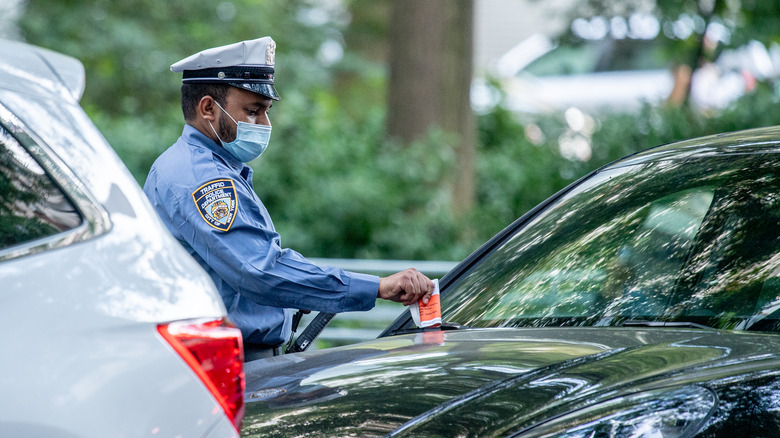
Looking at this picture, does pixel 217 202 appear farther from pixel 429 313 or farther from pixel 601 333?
pixel 601 333

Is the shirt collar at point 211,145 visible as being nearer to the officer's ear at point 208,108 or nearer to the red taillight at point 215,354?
the officer's ear at point 208,108

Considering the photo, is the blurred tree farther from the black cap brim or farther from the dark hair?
the dark hair

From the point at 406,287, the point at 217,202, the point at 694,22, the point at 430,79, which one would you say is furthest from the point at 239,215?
the point at 694,22

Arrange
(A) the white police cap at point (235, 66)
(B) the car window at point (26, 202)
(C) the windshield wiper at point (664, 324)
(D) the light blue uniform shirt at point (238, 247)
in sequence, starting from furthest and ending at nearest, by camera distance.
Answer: (A) the white police cap at point (235, 66) → (D) the light blue uniform shirt at point (238, 247) → (C) the windshield wiper at point (664, 324) → (B) the car window at point (26, 202)

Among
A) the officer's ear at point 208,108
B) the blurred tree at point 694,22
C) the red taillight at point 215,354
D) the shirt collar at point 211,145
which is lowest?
the red taillight at point 215,354

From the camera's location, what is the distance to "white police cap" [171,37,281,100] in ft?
10.5

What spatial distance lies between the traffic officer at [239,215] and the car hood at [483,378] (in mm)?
267

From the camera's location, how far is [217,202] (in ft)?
9.58

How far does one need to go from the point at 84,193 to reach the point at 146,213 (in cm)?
15

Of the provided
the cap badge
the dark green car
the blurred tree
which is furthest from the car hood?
the blurred tree

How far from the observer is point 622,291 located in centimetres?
283

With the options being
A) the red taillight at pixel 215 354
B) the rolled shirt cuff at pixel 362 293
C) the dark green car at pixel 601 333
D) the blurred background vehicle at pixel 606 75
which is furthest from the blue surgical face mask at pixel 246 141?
the blurred background vehicle at pixel 606 75

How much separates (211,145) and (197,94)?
0.19 meters

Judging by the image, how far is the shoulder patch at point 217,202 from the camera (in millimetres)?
2889
